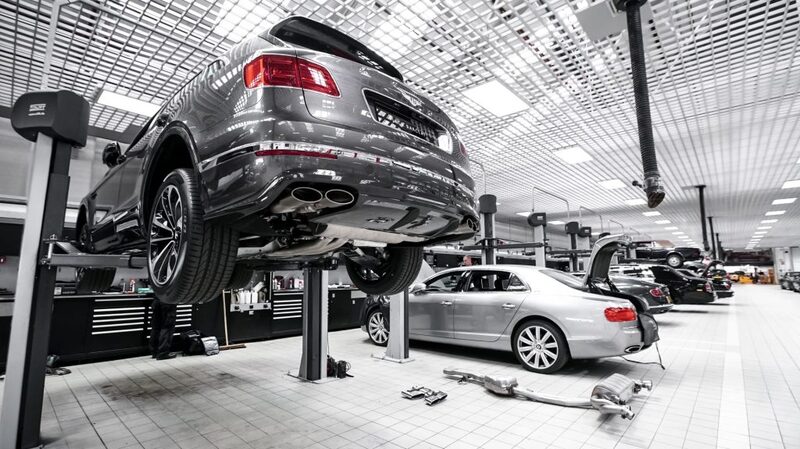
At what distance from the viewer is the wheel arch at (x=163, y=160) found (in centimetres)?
189

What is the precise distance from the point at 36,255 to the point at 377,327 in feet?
13.3

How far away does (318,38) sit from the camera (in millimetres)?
1799

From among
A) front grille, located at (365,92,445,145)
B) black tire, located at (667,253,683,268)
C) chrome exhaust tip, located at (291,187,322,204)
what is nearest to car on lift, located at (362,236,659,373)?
front grille, located at (365,92,445,145)

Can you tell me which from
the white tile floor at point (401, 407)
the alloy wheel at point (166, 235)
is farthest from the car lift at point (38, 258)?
the alloy wheel at point (166, 235)

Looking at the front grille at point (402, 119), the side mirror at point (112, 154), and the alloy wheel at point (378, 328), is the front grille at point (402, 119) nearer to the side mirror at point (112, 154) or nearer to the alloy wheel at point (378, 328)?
the side mirror at point (112, 154)

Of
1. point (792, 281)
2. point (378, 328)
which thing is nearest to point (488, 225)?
point (378, 328)

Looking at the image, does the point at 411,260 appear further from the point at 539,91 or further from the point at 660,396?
the point at 539,91

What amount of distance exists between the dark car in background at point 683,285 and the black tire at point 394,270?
915 centimetres

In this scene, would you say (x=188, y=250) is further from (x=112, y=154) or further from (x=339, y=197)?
(x=112, y=154)

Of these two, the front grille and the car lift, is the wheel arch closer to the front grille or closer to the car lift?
the car lift

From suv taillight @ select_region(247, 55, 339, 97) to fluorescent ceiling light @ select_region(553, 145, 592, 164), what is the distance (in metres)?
6.28

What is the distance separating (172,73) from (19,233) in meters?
3.19

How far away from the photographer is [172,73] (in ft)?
13.7

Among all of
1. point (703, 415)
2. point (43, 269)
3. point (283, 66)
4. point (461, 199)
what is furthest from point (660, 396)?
point (43, 269)
